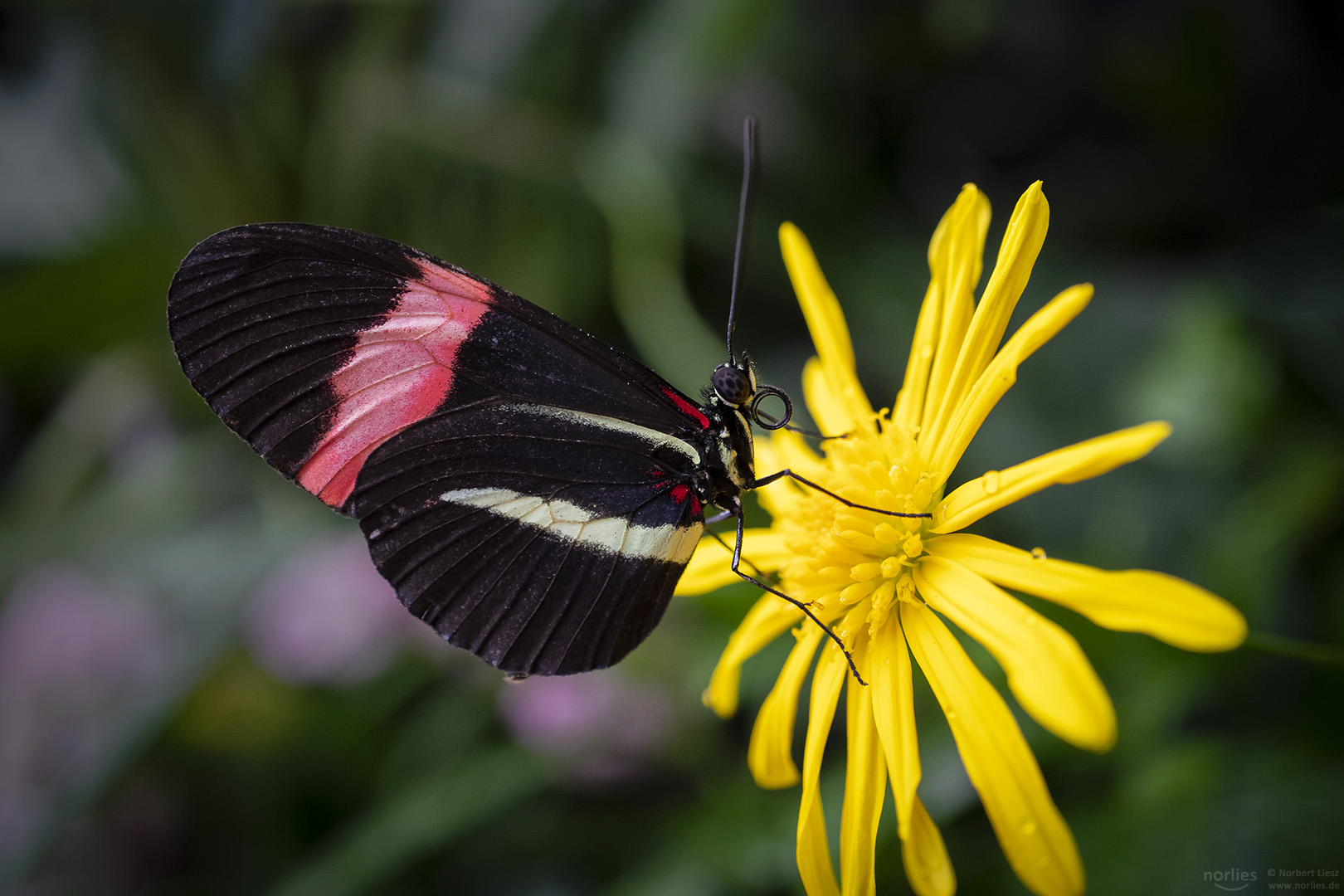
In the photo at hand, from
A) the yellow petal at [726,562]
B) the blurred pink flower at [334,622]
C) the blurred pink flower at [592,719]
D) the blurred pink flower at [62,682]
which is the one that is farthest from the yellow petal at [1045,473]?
the blurred pink flower at [62,682]

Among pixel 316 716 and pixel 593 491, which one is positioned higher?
pixel 593 491

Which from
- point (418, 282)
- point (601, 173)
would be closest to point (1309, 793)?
point (418, 282)

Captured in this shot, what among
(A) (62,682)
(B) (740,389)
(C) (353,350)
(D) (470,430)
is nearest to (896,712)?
(B) (740,389)

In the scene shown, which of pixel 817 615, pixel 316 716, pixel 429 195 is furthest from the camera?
pixel 429 195

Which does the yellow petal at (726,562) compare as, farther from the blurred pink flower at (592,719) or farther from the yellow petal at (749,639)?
the blurred pink flower at (592,719)

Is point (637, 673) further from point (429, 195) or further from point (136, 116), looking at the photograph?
point (136, 116)

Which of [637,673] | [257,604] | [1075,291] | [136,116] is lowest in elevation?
[257,604]
